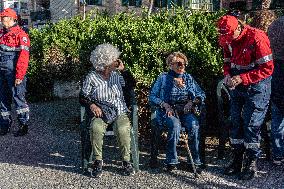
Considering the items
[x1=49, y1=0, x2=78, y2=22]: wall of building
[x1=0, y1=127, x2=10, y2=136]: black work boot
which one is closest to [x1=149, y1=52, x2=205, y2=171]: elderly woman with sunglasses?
[x1=0, y1=127, x2=10, y2=136]: black work boot

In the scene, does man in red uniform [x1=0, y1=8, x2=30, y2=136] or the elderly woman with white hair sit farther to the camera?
man in red uniform [x1=0, y1=8, x2=30, y2=136]

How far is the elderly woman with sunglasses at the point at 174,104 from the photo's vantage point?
18.7 feet

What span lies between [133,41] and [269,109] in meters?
1.91

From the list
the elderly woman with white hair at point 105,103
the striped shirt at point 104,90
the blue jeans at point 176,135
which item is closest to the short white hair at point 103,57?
the elderly woman with white hair at point 105,103

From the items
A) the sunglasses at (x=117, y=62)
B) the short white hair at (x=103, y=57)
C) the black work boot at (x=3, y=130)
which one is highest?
the short white hair at (x=103, y=57)

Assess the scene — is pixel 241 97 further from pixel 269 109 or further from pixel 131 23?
pixel 131 23

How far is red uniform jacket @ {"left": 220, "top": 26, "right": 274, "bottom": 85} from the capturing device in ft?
17.3

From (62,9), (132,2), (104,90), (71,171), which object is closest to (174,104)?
(104,90)

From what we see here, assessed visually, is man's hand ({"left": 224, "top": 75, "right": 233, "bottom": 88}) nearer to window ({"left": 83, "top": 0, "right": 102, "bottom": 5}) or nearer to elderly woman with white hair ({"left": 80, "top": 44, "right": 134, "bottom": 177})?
elderly woman with white hair ({"left": 80, "top": 44, "right": 134, "bottom": 177})

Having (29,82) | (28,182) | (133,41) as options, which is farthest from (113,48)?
(29,82)

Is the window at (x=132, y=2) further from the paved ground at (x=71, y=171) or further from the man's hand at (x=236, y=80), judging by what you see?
the man's hand at (x=236, y=80)

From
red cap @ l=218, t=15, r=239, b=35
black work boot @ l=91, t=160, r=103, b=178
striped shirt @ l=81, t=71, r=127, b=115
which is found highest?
red cap @ l=218, t=15, r=239, b=35

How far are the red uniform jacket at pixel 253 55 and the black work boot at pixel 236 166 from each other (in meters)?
0.85

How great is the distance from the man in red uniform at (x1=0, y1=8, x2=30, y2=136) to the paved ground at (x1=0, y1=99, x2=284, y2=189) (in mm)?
452
